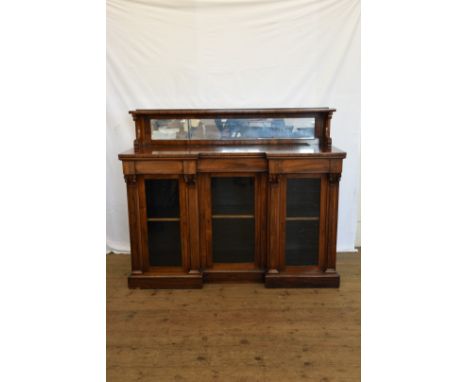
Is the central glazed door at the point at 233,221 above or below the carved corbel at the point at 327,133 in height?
below

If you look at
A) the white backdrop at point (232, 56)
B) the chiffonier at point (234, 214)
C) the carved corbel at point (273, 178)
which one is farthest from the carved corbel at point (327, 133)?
the carved corbel at point (273, 178)

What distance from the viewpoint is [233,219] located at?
2738 mm

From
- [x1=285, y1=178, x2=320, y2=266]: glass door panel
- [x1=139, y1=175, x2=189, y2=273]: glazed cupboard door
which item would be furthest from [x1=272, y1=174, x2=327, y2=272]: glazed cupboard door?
[x1=139, y1=175, x2=189, y2=273]: glazed cupboard door

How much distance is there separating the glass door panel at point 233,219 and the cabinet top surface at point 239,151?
0.63ft

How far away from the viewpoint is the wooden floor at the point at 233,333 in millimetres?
1860

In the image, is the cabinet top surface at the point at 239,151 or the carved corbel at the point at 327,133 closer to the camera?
the cabinet top surface at the point at 239,151

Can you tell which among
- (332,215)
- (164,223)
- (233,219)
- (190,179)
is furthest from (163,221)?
(332,215)

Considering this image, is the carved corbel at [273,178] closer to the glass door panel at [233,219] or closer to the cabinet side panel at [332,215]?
the glass door panel at [233,219]

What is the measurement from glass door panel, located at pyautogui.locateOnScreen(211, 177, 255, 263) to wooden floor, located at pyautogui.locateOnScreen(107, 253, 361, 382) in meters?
0.24

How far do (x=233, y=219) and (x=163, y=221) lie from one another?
1.66 feet

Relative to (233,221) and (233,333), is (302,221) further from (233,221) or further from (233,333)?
(233,333)

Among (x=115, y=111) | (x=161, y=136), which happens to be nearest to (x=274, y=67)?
(x=161, y=136)
